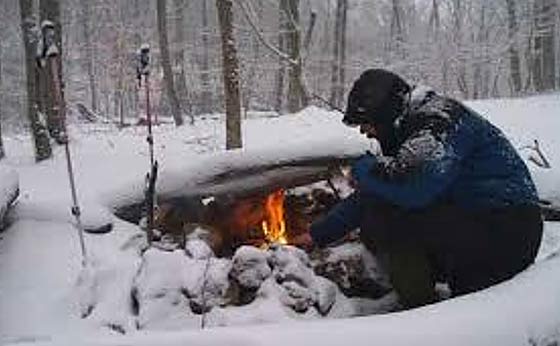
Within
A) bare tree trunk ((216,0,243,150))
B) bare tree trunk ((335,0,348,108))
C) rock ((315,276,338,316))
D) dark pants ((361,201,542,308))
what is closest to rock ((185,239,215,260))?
A: rock ((315,276,338,316))

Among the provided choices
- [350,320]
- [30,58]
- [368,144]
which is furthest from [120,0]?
[350,320]

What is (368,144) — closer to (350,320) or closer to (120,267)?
(120,267)

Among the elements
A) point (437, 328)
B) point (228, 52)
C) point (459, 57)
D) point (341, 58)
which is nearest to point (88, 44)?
point (341, 58)

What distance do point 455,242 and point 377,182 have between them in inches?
18.4

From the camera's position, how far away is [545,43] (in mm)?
29359

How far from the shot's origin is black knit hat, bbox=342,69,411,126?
13.9 feet

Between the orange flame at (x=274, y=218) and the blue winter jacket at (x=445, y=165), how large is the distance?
142cm

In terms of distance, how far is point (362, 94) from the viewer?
428 cm

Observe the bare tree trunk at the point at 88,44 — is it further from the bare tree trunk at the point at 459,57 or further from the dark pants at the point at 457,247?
the dark pants at the point at 457,247

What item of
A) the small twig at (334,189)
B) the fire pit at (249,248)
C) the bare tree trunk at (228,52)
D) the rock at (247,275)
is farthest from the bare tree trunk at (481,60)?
the rock at (247,275)

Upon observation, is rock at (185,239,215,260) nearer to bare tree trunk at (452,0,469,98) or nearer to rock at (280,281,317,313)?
rock at (280,281,317,313)

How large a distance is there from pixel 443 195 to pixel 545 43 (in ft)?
88.4

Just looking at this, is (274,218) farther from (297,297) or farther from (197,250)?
(297,297)

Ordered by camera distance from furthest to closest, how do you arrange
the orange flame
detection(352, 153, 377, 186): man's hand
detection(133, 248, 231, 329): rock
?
the orange flame → detection(352, 153, 377, 186): man's hand → detection(133, 248, 231, 329): rock
